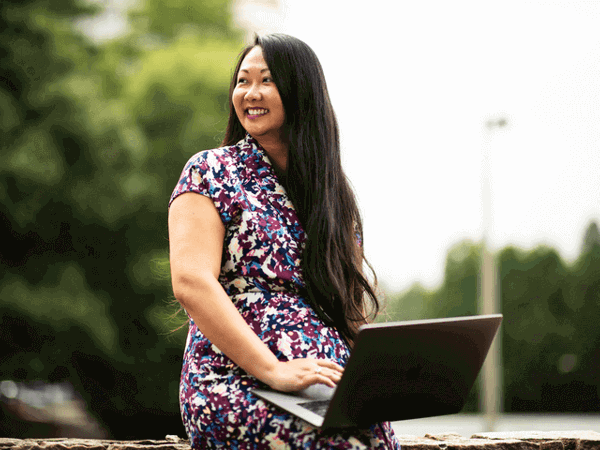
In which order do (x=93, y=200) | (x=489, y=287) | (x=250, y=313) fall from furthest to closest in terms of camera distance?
(x=489, y=287) < (x=93, y=200) < (x=250, y=313)

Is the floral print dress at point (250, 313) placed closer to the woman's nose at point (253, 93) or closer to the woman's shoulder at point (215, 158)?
the woman's shoulder at point (215, 158)

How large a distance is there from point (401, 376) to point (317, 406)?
198mm

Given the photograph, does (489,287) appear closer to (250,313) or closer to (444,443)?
(444,443)

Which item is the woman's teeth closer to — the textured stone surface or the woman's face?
the woman's face

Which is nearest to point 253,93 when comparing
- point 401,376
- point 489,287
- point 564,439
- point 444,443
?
point 401,376

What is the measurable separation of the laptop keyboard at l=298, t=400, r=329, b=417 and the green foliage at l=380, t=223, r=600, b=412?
632 inches

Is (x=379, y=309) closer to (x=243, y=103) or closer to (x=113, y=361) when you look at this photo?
(x=243, y=103)

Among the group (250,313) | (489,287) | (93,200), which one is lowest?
(489,287)

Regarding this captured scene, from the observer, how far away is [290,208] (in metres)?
1.91

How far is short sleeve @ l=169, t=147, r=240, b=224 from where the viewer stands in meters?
1.77

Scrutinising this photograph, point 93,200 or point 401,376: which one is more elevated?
point 93,200

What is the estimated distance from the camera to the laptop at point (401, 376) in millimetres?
1405

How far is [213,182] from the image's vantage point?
179 centimetres

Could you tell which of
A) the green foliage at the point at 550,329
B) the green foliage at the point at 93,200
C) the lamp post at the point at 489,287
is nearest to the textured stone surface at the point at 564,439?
the green foliage at the point at 93,200
